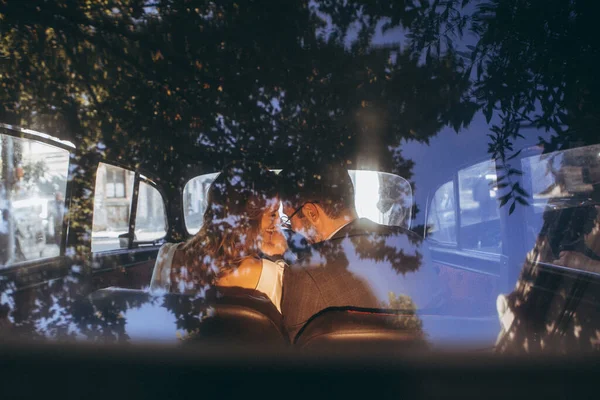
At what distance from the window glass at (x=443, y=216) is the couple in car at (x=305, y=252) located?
30cm

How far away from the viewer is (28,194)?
1.50 metres

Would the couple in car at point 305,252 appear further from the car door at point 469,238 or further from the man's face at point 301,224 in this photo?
the car door at point 469,238

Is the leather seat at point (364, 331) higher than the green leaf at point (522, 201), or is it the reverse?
the green leaf at point (522, 201)

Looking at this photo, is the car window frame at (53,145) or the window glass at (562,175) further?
the window glass at (562,175)

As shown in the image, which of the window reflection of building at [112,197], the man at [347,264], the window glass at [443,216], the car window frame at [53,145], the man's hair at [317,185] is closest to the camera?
the car window frame at [53,145]

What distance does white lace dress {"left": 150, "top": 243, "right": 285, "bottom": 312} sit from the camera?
1986 millimetres

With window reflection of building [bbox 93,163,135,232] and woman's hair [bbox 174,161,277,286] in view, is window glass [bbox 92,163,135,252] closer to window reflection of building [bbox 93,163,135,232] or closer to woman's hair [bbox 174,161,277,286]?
window reflection of building [bbox 93,163,135,232]

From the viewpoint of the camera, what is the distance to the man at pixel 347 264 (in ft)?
5.89

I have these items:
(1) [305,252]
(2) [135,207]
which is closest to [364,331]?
(1) [305,252]

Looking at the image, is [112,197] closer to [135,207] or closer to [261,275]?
[135,207]

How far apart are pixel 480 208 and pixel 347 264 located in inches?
27.6

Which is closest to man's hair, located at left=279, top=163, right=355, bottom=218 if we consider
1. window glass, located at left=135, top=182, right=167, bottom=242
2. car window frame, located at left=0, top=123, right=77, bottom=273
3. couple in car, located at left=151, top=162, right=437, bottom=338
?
couple in car, located at left=151, top=162, right=437, bottom=338

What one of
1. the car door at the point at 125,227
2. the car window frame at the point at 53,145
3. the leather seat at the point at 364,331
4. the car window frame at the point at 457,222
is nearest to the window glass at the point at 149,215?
the car door at the point at 125,227

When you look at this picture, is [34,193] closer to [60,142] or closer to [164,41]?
[60,142]
